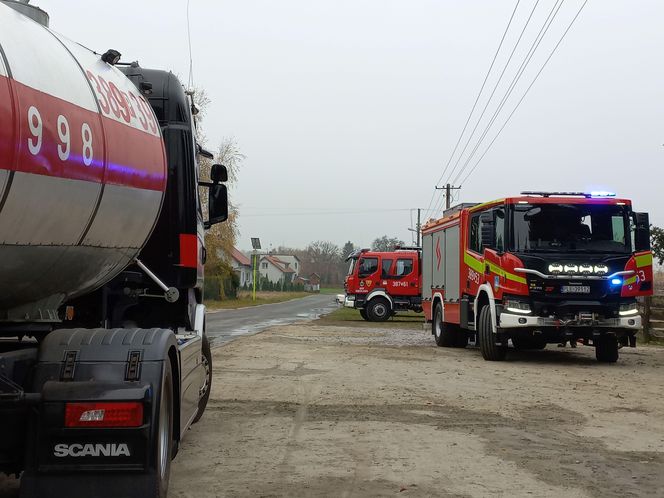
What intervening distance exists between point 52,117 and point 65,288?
1336 mm

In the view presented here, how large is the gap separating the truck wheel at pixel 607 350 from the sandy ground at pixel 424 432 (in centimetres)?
77

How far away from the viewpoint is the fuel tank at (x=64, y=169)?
3.73 metres

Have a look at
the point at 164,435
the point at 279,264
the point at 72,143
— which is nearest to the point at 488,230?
the point at 164,435

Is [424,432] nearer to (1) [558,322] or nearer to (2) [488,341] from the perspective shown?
(1) [558,322]

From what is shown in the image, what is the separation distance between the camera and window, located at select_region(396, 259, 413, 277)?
105 feet

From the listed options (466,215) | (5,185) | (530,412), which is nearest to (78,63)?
(5,185)

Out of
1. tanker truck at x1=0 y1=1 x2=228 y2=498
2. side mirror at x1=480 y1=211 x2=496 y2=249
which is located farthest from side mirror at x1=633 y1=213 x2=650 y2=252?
tanker truck at x1=0 y1=1 x2=228 y2=498

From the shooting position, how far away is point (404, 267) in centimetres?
3225

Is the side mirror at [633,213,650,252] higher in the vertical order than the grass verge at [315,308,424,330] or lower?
higher

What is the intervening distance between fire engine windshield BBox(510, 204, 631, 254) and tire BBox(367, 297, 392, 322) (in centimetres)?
1841

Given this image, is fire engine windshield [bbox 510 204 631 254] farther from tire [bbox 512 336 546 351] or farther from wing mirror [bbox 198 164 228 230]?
wing mirror [bbox 198 164 228 230]

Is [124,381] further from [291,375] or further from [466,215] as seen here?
[466,215]

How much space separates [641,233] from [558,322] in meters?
2.20

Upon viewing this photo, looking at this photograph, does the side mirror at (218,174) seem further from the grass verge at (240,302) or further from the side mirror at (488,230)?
the grass verge at (240,302)
